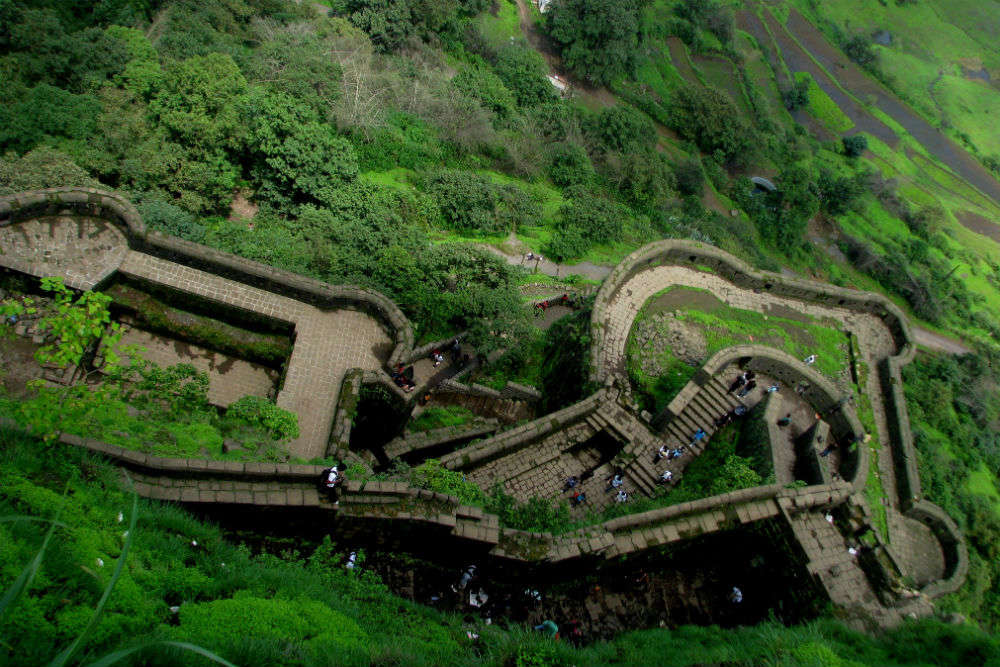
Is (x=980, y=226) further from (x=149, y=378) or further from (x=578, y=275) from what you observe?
(x=149, y=378)

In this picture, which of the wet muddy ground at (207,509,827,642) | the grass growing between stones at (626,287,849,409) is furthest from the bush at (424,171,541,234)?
the wet muddy ground at (207,509,827,642)

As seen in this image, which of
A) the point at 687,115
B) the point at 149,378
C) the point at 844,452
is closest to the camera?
the point at 149,378

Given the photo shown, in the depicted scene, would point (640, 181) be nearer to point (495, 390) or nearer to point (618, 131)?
point (618, 131)

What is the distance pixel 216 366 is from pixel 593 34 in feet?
166

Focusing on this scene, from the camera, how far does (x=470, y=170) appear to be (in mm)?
35688

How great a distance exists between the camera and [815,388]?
19.0 meters

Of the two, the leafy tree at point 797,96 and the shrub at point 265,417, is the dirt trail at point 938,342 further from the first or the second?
the shrub at point 265,417

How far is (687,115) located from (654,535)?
5138 centimetres

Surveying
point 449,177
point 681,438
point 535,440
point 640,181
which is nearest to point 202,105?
point 449,177

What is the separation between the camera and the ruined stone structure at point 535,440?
11625 millimetres

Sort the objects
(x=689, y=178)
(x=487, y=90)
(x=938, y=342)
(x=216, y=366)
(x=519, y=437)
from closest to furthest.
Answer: (x=519, y=437)
(x=216, y=366)
(x=487, y=90)
(x=938, y=342)
(x=689, y=178)

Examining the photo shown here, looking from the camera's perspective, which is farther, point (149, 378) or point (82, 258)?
point (82, 258)

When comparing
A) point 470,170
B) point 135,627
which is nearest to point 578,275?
point 470,170

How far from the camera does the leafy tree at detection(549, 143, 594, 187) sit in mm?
39469
